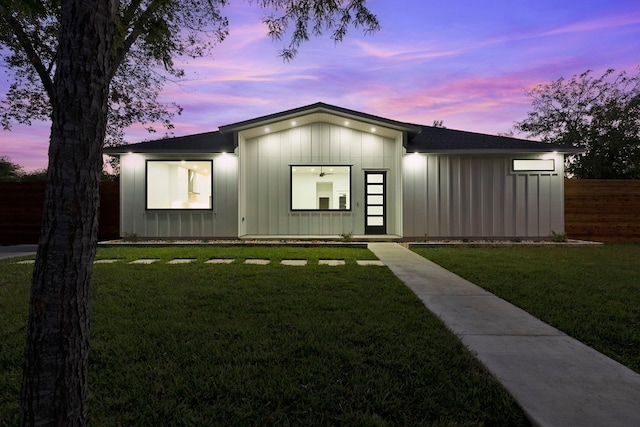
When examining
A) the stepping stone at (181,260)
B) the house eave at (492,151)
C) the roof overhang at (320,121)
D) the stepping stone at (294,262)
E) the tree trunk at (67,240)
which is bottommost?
the stepping stone at (294,262)

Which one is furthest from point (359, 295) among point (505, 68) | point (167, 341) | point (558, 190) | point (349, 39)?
point (505, 68)

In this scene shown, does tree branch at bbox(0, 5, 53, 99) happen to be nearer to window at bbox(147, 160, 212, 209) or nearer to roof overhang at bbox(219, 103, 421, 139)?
window at bbox(147, 160, 212, 209)

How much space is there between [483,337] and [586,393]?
95 centimetres

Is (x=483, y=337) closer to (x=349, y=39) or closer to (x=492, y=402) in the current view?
(x=492, y=402)

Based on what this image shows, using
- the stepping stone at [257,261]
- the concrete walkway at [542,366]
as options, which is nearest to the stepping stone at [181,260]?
the stepping stone at [257,261]

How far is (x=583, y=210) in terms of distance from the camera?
10.9 m

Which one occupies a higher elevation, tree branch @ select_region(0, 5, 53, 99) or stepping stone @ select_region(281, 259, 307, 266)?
tree branch @ select_region(0, 5, 53, 99)

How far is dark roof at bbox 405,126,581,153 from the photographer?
10.1 meters

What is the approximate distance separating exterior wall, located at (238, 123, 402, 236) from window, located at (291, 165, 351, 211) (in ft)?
0.59

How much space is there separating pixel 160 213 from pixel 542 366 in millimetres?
10436

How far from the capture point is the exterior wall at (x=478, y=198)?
1041cm

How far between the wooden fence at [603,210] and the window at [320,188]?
681cm

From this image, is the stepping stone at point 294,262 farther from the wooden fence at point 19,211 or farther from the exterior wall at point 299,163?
the wooden fence at point 19,211

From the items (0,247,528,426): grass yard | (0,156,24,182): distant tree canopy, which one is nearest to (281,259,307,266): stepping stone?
(0,247,528,426): grass yard
